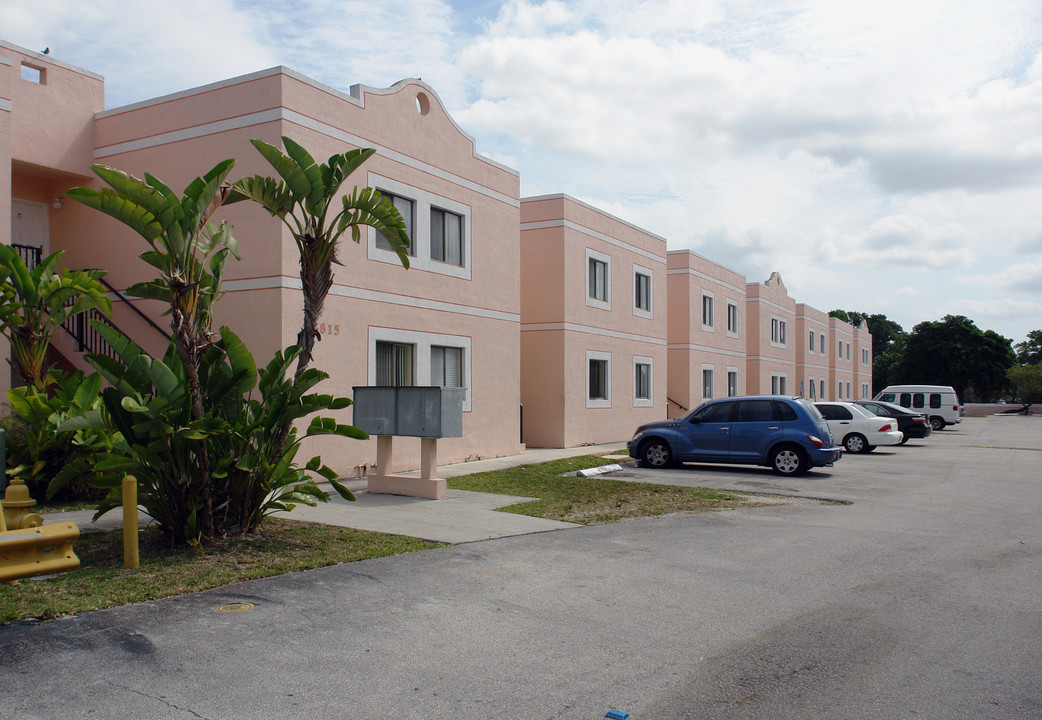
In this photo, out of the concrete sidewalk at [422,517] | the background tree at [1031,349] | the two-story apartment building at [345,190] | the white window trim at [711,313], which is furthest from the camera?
the background tree at [1031,349]

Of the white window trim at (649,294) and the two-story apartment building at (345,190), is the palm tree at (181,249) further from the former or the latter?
the white window trim at (649,294)

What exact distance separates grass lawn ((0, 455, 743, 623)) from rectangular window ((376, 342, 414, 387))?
4034 millimetres

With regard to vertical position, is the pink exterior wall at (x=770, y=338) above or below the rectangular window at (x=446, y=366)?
above

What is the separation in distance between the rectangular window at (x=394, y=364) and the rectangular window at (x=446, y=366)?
2.31 feet

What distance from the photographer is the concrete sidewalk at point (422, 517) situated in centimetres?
994

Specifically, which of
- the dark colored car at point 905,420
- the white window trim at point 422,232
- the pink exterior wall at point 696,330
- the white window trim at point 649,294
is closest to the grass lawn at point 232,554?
the white window trim at point 422,232

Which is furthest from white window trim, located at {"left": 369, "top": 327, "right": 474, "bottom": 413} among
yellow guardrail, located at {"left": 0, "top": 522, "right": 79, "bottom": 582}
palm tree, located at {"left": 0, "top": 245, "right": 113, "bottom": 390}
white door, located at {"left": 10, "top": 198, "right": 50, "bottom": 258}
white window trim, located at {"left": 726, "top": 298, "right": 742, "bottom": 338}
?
white window trim, located at {"left": 726, "top": 298, "right": 742, "bottom": 338}

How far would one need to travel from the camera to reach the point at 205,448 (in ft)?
27.3

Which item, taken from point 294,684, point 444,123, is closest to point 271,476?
point 294,684

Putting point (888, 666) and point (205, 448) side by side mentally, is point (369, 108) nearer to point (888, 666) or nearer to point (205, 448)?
point (205, 448)

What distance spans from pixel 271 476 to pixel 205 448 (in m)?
0.85

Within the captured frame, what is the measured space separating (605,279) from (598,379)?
306 cm

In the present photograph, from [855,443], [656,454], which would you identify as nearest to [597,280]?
[656,454]

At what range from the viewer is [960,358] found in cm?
7175
